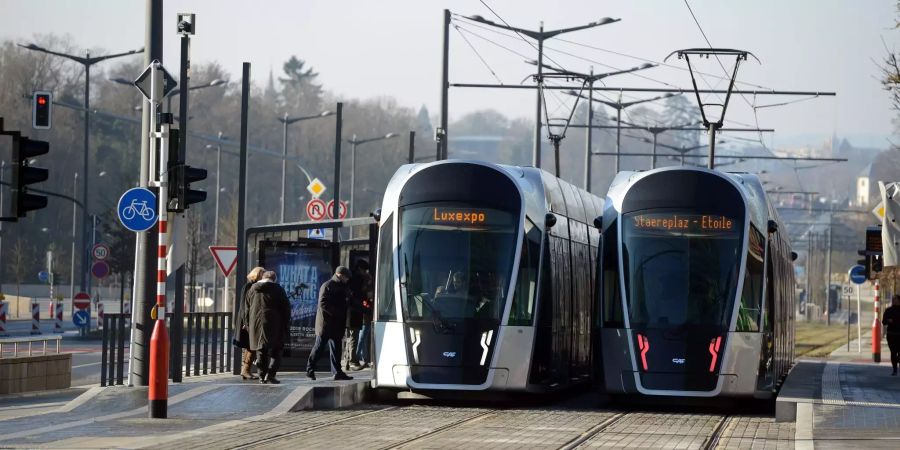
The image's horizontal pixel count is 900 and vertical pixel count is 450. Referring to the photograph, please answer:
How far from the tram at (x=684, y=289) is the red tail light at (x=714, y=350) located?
1 cm

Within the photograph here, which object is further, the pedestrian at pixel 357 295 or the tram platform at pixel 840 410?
the pedestrian at pixel 357 295

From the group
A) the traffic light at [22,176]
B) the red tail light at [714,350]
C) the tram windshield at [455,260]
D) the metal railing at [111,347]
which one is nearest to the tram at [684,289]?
the red tail light at [714,350]

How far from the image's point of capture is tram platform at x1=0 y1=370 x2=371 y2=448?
51.8 feet

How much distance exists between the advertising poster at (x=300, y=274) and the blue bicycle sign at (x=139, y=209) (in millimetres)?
5428

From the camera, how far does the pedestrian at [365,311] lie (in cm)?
2602

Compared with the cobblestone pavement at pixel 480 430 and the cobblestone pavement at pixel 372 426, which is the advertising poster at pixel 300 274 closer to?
the cobblestone pavement at pixel 372 426

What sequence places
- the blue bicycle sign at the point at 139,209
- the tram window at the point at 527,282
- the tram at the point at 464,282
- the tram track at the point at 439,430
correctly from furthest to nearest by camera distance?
the tram window at the point at 527,282 → the tram at the point at 464,282 → the blue bicycle sign at the point at 139,209 → the tram track at the point at 439,430

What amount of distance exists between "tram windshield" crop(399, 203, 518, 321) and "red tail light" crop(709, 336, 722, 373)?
261 centimetres

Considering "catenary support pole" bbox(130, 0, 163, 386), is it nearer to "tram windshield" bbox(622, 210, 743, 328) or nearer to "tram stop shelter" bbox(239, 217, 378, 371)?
"tram stop shelter" bbox(239, 217, 378, 371)

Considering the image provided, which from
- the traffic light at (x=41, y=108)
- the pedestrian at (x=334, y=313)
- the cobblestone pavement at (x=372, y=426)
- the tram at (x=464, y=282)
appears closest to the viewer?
the cobblestone pavement at (x=372, y=426)

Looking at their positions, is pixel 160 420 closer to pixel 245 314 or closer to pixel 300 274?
pixel 245 314

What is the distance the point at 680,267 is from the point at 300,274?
6886 mm

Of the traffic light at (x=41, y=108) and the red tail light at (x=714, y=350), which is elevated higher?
the traffic light at (x=41, y=108)

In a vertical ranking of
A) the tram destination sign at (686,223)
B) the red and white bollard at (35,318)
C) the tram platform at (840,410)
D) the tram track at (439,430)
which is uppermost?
the tram destination sign at (686,223)
